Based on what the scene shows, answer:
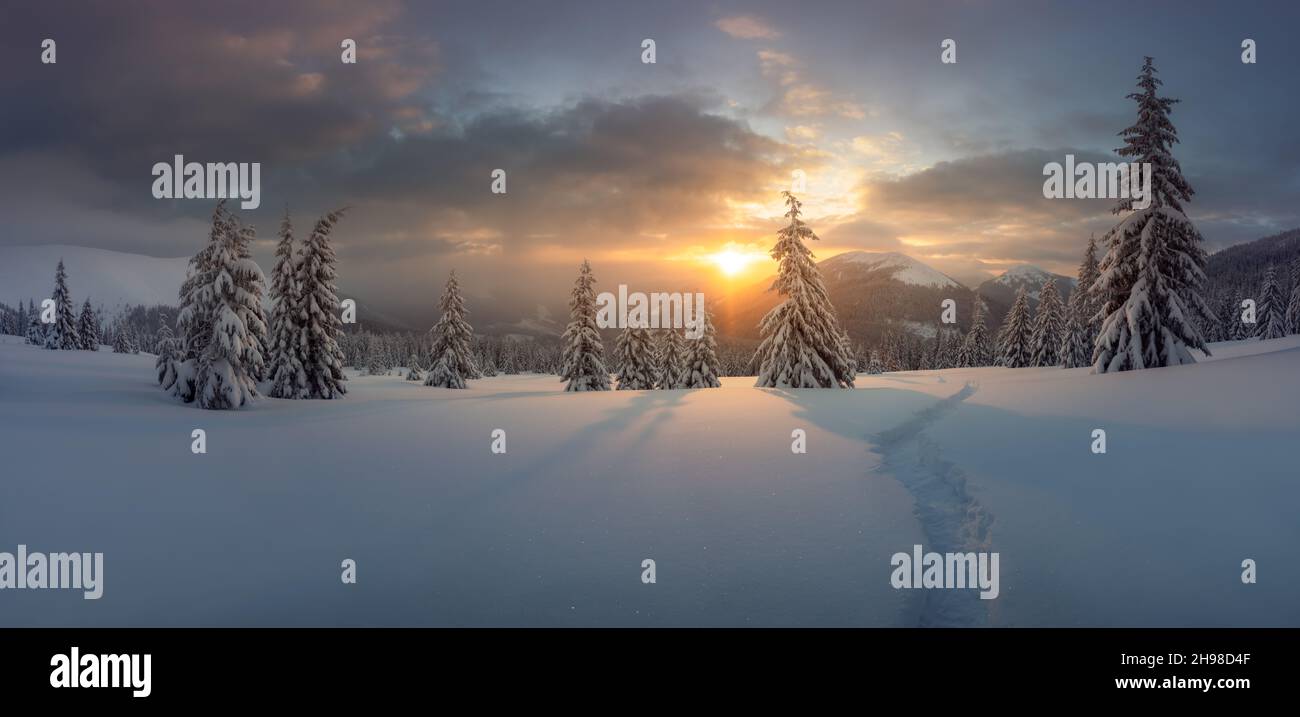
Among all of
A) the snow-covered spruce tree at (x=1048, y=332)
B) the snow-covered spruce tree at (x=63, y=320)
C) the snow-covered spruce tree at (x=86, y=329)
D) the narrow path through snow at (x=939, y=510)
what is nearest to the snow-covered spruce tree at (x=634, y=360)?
the narrow path through snow at (x=939, y=510)

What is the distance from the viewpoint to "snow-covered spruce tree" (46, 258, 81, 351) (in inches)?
2016

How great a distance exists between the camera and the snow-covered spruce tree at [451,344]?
49156 mm

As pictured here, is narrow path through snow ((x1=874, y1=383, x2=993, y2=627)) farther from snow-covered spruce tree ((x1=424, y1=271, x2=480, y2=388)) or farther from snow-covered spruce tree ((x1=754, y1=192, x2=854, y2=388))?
snow-covered spruce tree ((x1=424, y1=271, x2=480, y2=388))

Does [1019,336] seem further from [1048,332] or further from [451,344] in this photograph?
[451,344]

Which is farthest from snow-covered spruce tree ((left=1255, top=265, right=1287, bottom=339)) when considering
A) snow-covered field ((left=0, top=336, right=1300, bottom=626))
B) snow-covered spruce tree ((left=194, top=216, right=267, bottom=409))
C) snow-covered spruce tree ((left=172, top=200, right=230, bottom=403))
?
snow-covered spruce tree ((left=172, top=200, right=230, bottom=403))

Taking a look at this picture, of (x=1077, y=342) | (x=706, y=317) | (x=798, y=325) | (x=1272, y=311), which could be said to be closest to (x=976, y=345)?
(x=1272, y=311)

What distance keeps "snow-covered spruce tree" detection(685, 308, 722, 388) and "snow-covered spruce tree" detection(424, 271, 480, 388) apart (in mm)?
22239

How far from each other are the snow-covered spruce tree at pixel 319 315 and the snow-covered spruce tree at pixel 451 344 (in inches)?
677

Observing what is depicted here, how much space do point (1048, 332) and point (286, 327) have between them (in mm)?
75117

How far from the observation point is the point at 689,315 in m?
44.4

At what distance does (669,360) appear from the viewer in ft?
160
